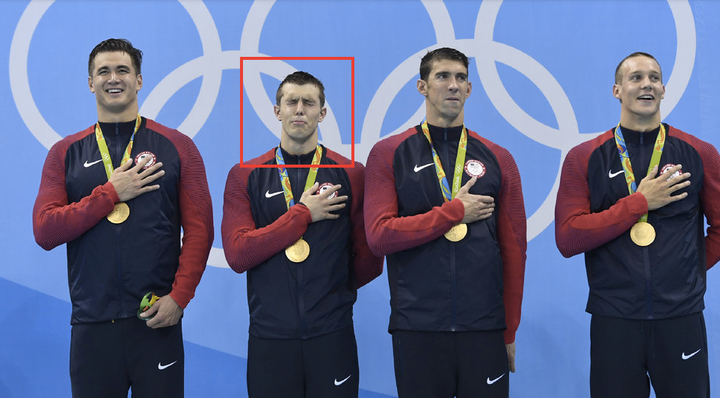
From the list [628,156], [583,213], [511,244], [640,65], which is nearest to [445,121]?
[511,244]

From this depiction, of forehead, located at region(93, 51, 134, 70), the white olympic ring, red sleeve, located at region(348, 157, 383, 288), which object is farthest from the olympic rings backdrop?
forehead, located at region(93, 51, 134, 70)

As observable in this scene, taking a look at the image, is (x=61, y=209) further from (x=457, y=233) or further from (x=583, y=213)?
(x=583, y=213)

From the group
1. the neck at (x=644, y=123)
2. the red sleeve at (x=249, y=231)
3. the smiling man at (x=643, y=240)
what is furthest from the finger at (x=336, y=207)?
the neck at (x=644, y=123)

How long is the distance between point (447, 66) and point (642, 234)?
1.28m

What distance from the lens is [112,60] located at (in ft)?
11.4

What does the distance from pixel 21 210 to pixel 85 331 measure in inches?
80.9

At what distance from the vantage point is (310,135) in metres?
3.49

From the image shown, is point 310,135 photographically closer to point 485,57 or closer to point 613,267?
point 613,267

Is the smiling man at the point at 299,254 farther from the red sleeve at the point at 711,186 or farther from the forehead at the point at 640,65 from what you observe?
the red sleeve at the point at 711,186

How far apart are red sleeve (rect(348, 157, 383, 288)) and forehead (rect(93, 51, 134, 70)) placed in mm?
1304

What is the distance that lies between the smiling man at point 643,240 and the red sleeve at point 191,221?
72.7 inches

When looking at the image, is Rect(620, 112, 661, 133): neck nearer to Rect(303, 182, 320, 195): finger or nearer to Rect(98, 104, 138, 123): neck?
Rect(303, 182, 320, 195): finger

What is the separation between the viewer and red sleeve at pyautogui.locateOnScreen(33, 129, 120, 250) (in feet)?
10.6

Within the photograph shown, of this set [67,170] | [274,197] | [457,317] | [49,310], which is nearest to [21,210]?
[49,310]
